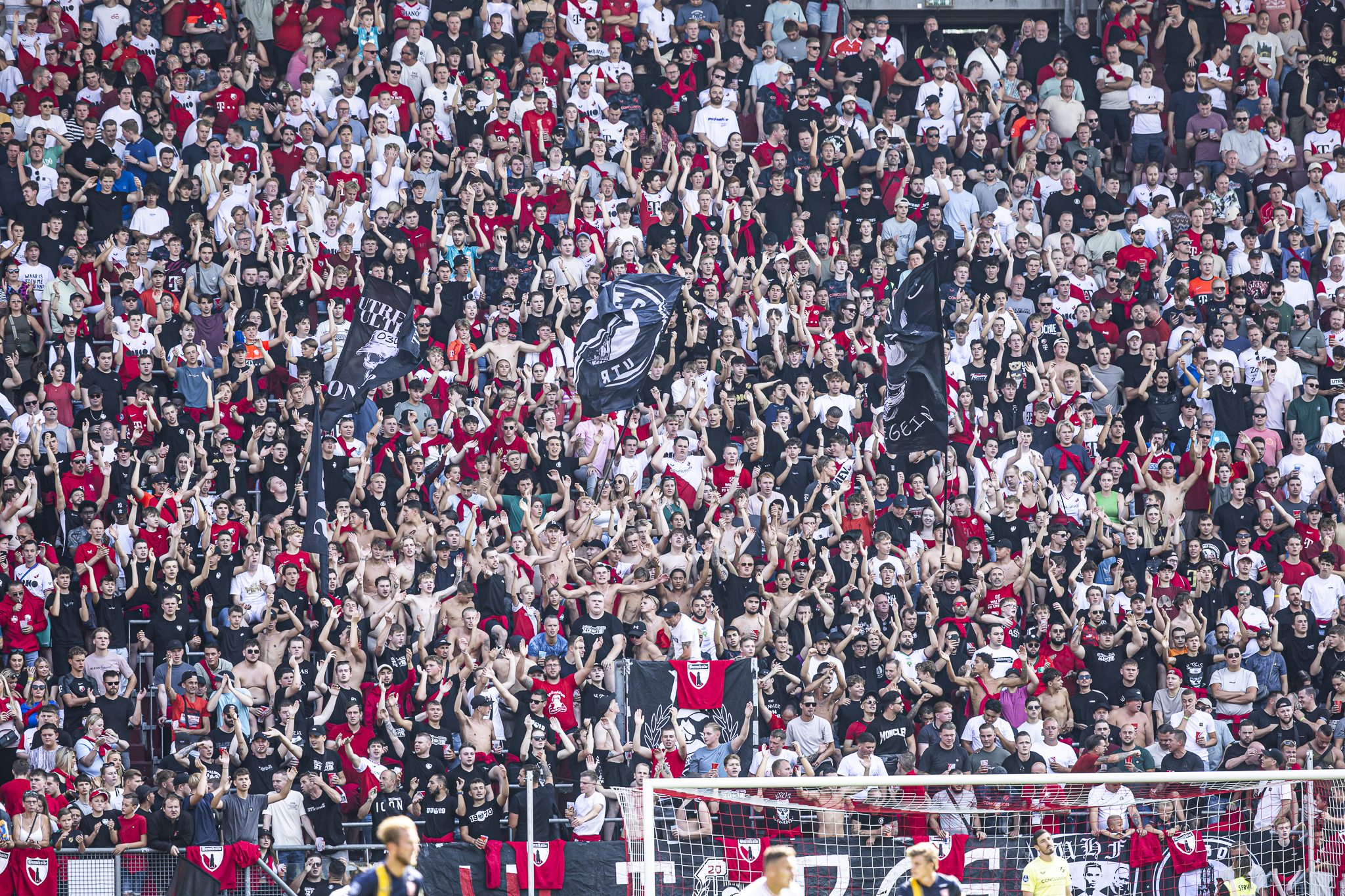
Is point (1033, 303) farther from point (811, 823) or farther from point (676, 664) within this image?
point (811, 823)

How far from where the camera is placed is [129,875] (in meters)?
15.4

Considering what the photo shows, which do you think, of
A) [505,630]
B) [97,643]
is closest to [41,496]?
[97,643]

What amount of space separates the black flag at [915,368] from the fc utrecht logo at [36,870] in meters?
10.6

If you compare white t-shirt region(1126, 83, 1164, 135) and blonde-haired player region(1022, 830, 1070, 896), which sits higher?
white t-shirt region(1126, 83, 1164, 135)

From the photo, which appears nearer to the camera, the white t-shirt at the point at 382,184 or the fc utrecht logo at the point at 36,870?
the fc utrecht logo at the point at 36,870

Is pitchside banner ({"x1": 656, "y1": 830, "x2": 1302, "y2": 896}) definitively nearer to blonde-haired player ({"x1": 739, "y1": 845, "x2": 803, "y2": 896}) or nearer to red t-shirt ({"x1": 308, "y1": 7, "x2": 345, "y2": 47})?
blonde-haired player ({"x1": 739, "y1": 845, "x2": 803, "y2": 896})

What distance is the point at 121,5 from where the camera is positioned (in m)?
24.2

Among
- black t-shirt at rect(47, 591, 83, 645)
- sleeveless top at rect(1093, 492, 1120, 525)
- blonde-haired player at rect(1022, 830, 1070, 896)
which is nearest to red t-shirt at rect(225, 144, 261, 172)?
black t-shirt at rect(47, 591, 83, 645)

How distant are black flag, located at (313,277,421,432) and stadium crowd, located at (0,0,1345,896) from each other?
30 cm

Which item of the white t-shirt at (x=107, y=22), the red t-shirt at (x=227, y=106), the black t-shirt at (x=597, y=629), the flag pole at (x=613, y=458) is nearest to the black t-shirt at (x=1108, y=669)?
the black t-shirt at (x=597, y=629)

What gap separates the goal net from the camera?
15242 millimetres

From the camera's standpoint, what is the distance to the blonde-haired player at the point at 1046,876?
14.6 m

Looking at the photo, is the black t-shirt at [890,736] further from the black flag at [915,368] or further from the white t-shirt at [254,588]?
the white t-shirt at [254,588]

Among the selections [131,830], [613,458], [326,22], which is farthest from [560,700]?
[326,22]
